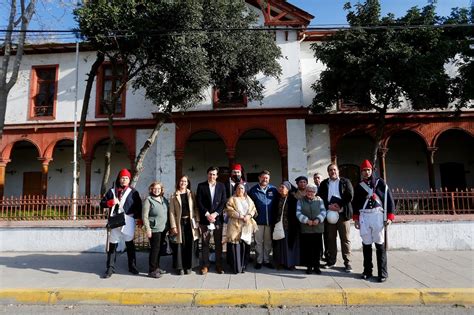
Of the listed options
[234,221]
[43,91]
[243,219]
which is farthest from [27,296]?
[43,91]

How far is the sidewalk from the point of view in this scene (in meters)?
5.40

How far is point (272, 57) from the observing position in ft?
44.0

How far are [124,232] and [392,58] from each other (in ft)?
33.9

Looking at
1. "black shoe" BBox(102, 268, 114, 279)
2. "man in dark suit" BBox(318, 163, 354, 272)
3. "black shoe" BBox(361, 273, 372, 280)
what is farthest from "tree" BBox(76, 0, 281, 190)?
"black shoe" BBox(361, 273, 372, 280)

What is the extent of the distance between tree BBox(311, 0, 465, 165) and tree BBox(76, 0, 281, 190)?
2.58m

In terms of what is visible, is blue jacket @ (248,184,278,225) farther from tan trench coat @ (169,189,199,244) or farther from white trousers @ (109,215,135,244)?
white trousers @ (109,215,135,244)

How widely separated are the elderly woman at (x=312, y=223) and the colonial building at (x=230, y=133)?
27.5ft

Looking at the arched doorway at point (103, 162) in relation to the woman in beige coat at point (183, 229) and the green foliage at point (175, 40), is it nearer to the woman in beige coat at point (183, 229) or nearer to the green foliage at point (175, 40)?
the green foliage at point (175, 40)

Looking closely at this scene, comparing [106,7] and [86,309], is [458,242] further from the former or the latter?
[106,7]

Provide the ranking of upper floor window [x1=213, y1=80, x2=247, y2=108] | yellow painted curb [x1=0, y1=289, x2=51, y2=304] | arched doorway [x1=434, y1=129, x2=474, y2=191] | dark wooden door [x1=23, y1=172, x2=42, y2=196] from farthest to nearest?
dark wooden door [x1=23, y1=172, x2=42, y2=196], arched doorway [x1=434, y1=129, x2=474, y2=191], upper floor window [x1=213, y1=80, x2=247, y2=108], yellow painted curb [x1=0, y1=289, x2=51, y2=304]

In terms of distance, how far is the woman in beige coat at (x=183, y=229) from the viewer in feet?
22.2

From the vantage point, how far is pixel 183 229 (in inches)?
271

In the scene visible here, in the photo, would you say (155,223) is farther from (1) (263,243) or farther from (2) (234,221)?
(1) (263,243)

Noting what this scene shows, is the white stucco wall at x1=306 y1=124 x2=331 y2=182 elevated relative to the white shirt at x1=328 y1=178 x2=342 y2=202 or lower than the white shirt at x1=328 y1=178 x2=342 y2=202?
elevated
